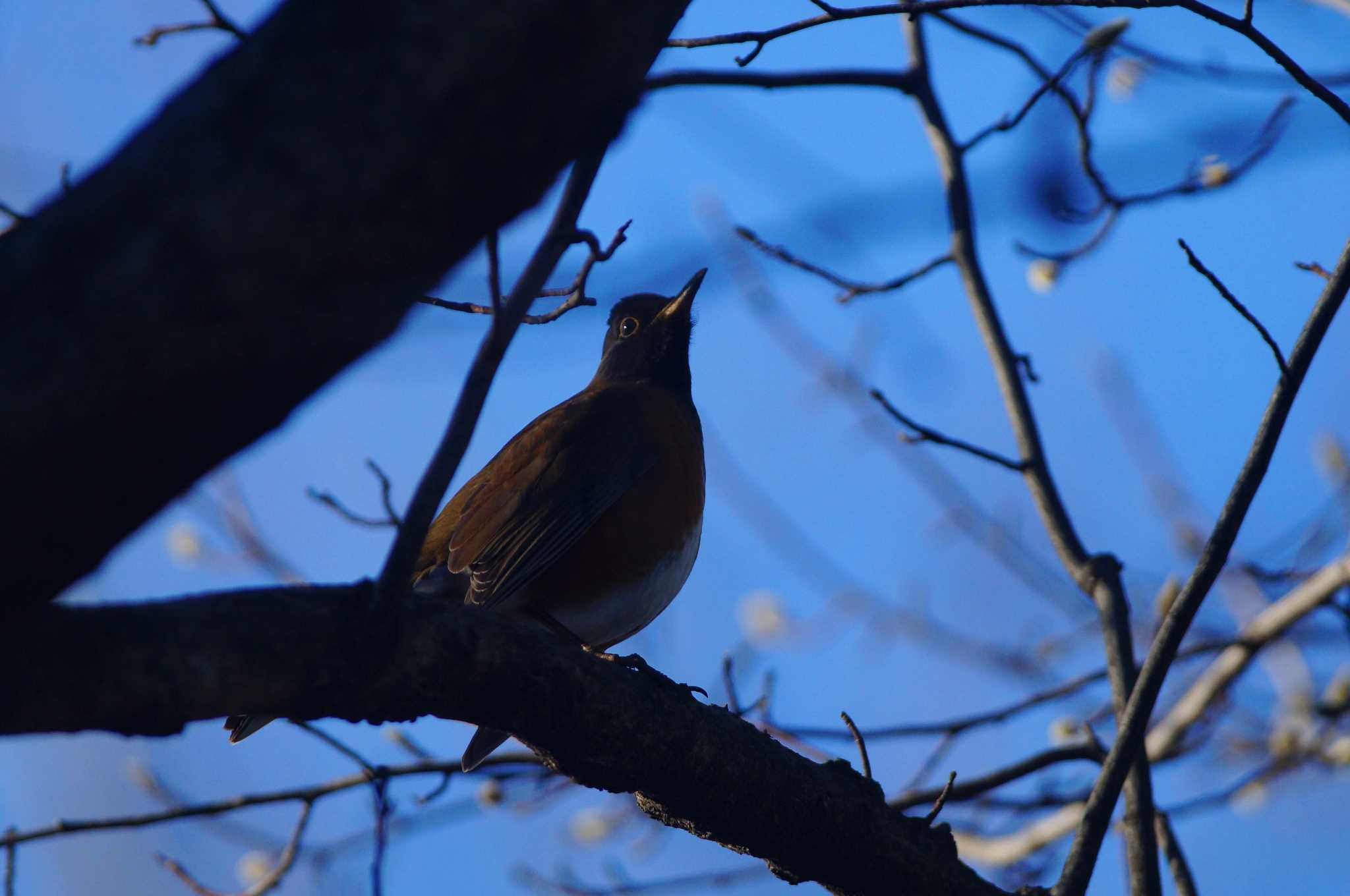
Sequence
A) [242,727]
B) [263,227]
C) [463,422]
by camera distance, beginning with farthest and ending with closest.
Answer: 1. [242,727]
2. [463,422]
3. [263,227]

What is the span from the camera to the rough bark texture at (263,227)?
136 centimetres

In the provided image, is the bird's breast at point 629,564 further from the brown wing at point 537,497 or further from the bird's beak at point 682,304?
the bird's beak at point 682,304

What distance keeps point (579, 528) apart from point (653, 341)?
1.83 metres

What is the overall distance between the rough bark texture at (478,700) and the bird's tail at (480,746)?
75 centimetres

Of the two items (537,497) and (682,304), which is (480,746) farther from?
(682,304)

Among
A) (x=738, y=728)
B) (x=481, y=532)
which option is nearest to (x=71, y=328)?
(x=738, y=728)

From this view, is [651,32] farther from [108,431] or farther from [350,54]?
[108,431]

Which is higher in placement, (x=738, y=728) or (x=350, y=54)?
(x=738, y=728)

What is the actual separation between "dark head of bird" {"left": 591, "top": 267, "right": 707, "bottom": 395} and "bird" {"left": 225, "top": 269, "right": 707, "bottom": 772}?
0.81 metres

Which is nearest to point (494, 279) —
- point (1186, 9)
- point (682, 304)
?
point (1186, 9)

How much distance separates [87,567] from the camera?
161 cm

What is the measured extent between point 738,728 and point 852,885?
1.68 ft

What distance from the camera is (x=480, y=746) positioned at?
3.94 metres

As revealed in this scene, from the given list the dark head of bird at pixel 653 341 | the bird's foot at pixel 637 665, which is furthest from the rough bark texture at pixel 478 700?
the dark head of bird at pixel 653 341
